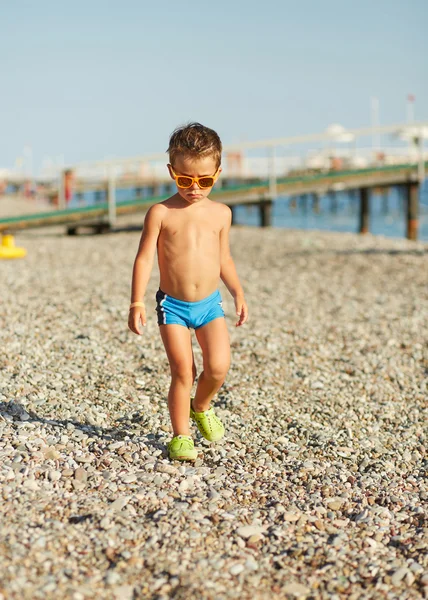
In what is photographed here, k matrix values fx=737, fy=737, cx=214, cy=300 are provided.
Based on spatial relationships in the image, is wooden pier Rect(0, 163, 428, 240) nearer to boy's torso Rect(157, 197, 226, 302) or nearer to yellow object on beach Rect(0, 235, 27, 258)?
yellow object on beach Rect(0, 235, 27, 258)

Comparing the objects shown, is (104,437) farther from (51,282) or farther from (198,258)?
(51,282)

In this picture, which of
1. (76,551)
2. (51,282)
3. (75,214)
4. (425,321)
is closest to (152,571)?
(76,551)

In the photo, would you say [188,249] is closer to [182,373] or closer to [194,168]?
[194,168]

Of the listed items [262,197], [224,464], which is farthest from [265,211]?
[224,464]

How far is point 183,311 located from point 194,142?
2.41 ft

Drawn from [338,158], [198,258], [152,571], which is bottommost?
[152,571]

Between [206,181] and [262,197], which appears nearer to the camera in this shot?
[206,181]

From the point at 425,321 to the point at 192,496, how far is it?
14.7ft

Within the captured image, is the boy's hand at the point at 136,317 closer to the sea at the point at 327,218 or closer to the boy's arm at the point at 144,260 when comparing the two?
the boy's arm at the point at 144,260

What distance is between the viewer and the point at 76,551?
2494 mm

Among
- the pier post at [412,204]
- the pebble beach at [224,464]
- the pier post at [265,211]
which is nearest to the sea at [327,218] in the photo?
the pier post at [412,204]

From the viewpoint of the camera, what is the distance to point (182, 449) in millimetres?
3361

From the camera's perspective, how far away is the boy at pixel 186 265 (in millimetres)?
3129

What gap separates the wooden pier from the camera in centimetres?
1517
